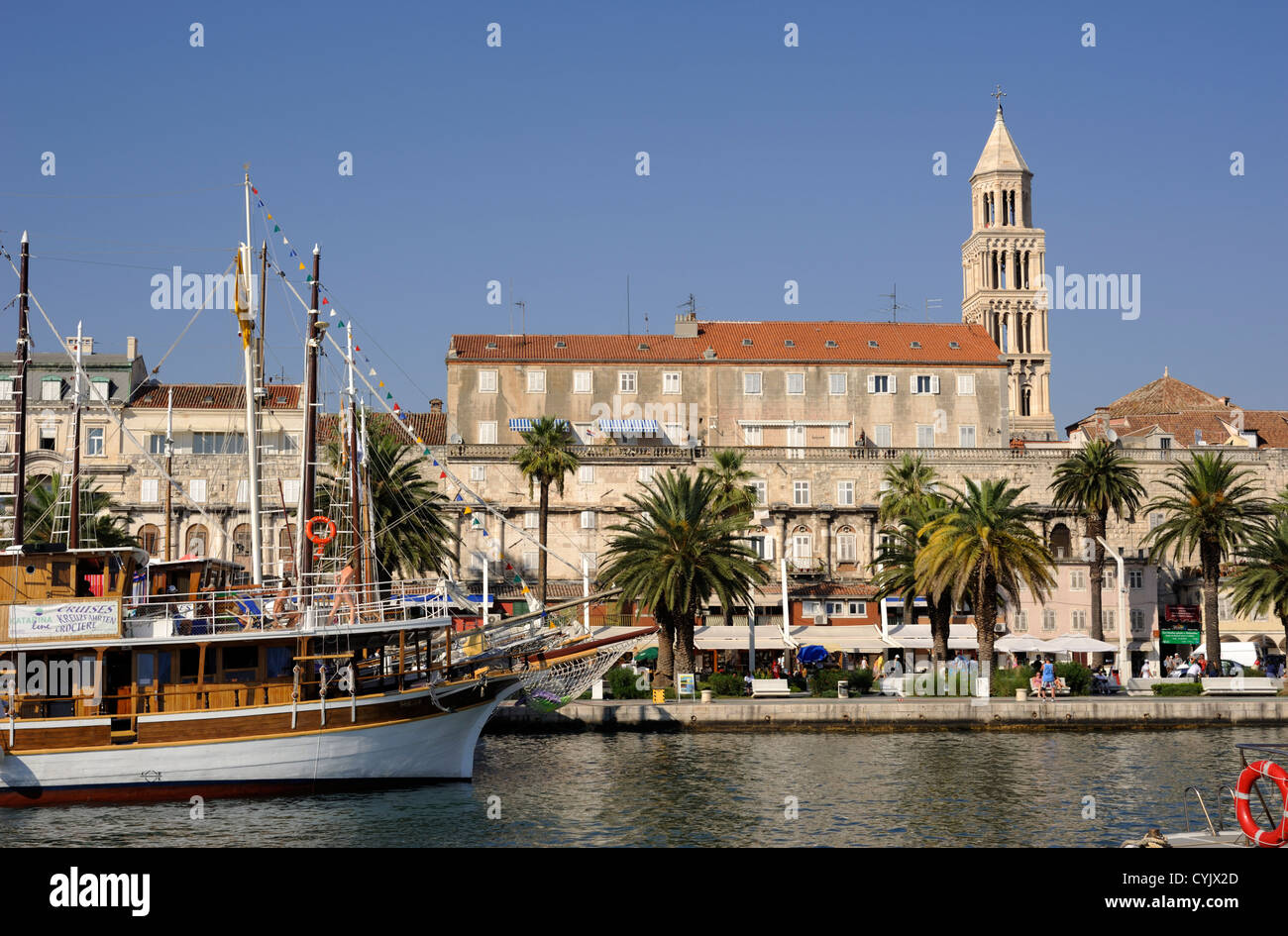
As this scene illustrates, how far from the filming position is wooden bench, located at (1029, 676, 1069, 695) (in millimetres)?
47062

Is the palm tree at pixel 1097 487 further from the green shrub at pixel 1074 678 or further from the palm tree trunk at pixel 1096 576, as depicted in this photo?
the green shrub at pixel 1074 678

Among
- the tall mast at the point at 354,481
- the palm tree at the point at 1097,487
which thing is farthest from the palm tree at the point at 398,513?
the palm tree at the point at 1097,487

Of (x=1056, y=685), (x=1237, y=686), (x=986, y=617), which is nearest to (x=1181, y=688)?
(x=1237, y=686)

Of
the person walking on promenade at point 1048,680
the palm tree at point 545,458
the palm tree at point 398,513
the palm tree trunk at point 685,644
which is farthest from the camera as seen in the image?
the palm tree at point 545,458

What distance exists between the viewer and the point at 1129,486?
62781mm

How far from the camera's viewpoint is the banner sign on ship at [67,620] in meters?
33.0

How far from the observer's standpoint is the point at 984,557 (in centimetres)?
4934

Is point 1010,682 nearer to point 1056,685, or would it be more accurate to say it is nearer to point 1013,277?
point 1056,685

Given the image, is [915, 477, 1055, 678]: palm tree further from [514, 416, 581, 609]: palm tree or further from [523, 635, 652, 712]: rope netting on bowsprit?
[514, 416, 581, 609]: palm tree

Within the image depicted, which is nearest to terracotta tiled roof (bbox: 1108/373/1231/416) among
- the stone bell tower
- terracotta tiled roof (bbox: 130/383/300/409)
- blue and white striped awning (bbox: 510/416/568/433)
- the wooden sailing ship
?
the stone bell tower

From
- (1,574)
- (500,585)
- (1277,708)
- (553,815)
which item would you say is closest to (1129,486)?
(1277,708)

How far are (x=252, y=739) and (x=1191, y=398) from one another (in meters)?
79.8

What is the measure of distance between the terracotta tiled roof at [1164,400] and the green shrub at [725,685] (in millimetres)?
53127
